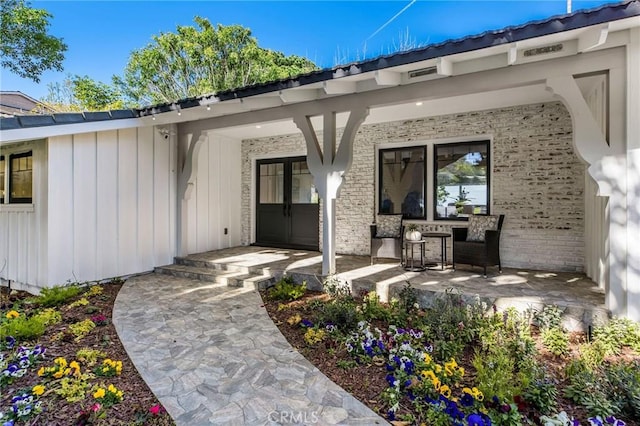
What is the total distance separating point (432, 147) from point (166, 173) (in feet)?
18.6

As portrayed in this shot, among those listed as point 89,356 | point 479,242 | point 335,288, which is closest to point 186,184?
point 335,288

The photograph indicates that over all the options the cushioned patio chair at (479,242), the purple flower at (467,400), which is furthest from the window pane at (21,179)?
the cushioned patio chair at (479,242)

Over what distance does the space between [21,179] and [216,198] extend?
3716 millimetres

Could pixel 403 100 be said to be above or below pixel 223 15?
below

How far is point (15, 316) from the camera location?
4102 millimetres

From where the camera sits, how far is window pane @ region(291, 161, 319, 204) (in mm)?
8438

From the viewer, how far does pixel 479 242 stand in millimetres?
5676

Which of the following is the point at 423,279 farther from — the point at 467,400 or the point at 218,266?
the point at 218,266

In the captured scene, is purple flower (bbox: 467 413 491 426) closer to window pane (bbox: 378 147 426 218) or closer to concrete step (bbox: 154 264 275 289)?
concrete step (bbox: 154 264 275 289)

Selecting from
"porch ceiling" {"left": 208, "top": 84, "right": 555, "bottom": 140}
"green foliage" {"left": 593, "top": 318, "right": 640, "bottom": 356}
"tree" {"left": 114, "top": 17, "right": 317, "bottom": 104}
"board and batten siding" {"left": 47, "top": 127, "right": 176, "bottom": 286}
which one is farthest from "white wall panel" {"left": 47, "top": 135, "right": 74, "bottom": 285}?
"tree" {"left": 114, "top": 17, "right": 317, "bottom": 104}

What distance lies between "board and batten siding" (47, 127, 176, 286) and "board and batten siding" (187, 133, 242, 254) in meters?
0.75

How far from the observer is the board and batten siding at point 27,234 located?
17.8 feet

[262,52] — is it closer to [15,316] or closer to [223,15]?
[223,15]

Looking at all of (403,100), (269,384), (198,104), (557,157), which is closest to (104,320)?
(269,384)
